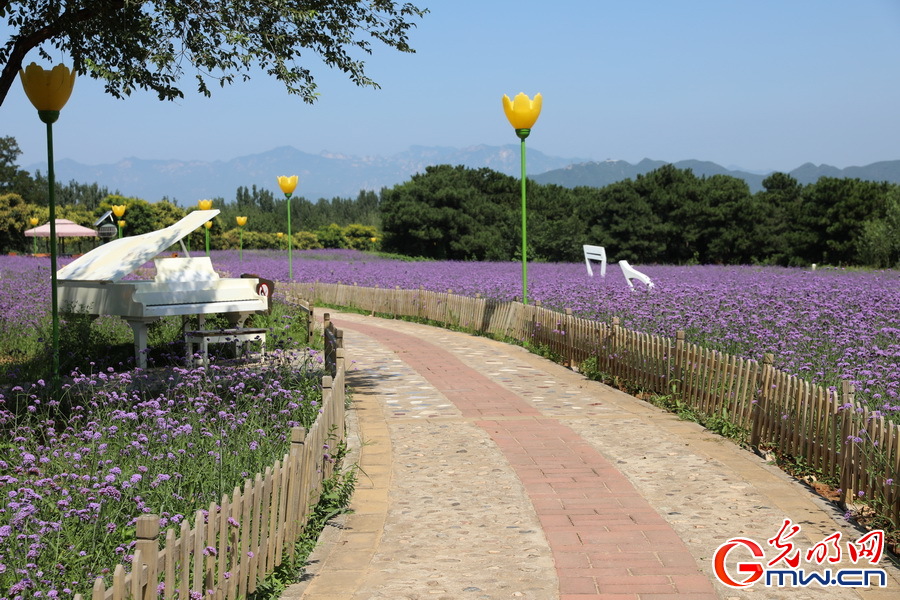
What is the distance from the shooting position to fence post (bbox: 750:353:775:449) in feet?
26.2

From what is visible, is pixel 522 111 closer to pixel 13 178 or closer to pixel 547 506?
pixel 547 506

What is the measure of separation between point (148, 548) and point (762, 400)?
6248 millimetres

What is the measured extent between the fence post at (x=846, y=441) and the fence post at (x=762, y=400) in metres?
1.39

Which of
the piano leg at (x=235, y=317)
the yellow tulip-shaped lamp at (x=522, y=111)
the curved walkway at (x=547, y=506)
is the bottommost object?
the curved walkway at (x=547, y=506)

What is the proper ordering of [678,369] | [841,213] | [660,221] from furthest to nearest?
[660,221] → [841,213] → [678,369]

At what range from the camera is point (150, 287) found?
1141 cm

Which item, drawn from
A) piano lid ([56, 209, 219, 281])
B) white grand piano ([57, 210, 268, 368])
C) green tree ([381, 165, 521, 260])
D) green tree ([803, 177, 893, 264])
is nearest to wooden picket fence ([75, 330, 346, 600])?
white grand piano ([57, 210, 268, 368])

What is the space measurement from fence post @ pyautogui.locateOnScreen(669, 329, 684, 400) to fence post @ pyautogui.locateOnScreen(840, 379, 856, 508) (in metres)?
3.42

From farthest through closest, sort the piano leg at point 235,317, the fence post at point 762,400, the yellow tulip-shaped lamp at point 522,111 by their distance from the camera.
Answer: the yellow tulip-shaped lamp at point 522,111 < the piano leg at point 235,317 < the fence post at point 762,400

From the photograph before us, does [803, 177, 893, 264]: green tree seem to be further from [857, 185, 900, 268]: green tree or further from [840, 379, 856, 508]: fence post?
[840, 379, 856, 508]: fence post

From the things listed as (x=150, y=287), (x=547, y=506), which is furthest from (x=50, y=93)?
(x=547, y=506)

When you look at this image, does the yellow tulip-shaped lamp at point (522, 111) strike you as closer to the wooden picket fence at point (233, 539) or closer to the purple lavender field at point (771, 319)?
the purple lavender field at point (771, 319)

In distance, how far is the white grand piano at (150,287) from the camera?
1120 cm

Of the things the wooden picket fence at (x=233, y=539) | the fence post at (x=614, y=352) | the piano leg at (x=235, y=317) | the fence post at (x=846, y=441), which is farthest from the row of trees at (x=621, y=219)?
the wooden picket fence at (x=233, y=539)
